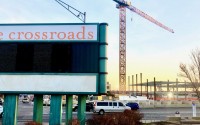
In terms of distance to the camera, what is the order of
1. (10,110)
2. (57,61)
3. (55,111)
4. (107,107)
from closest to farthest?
1. (57,61)
2. (55,111)
3. (10,110)
4. (107,107)

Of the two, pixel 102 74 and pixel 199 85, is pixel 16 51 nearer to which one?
pixel 102 74

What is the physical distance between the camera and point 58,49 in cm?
1797

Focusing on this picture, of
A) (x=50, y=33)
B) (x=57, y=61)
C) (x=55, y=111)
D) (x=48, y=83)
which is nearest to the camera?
(x=57, y=61)

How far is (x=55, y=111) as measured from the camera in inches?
721

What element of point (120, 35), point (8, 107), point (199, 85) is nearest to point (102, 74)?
point (8, 107)

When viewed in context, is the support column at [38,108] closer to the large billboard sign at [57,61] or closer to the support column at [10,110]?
the large billboard sign at [57,61]

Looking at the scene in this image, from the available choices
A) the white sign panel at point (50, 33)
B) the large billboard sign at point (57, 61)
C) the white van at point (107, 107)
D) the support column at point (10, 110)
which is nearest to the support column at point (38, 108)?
the large billboard sign at point (57, 61)

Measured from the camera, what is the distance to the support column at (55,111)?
18188 millimetres

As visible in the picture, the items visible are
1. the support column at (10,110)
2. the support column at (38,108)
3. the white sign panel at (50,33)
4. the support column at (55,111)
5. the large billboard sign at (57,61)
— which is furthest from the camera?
the support column at (38,108)

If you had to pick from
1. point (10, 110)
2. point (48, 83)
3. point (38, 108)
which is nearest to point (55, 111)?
point (38, 108)

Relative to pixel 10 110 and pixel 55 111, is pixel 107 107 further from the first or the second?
pixel 10 110

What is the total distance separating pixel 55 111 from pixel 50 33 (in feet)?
15.1

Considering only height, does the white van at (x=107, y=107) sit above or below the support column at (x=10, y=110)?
below

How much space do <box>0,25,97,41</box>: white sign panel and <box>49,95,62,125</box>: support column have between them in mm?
3525
